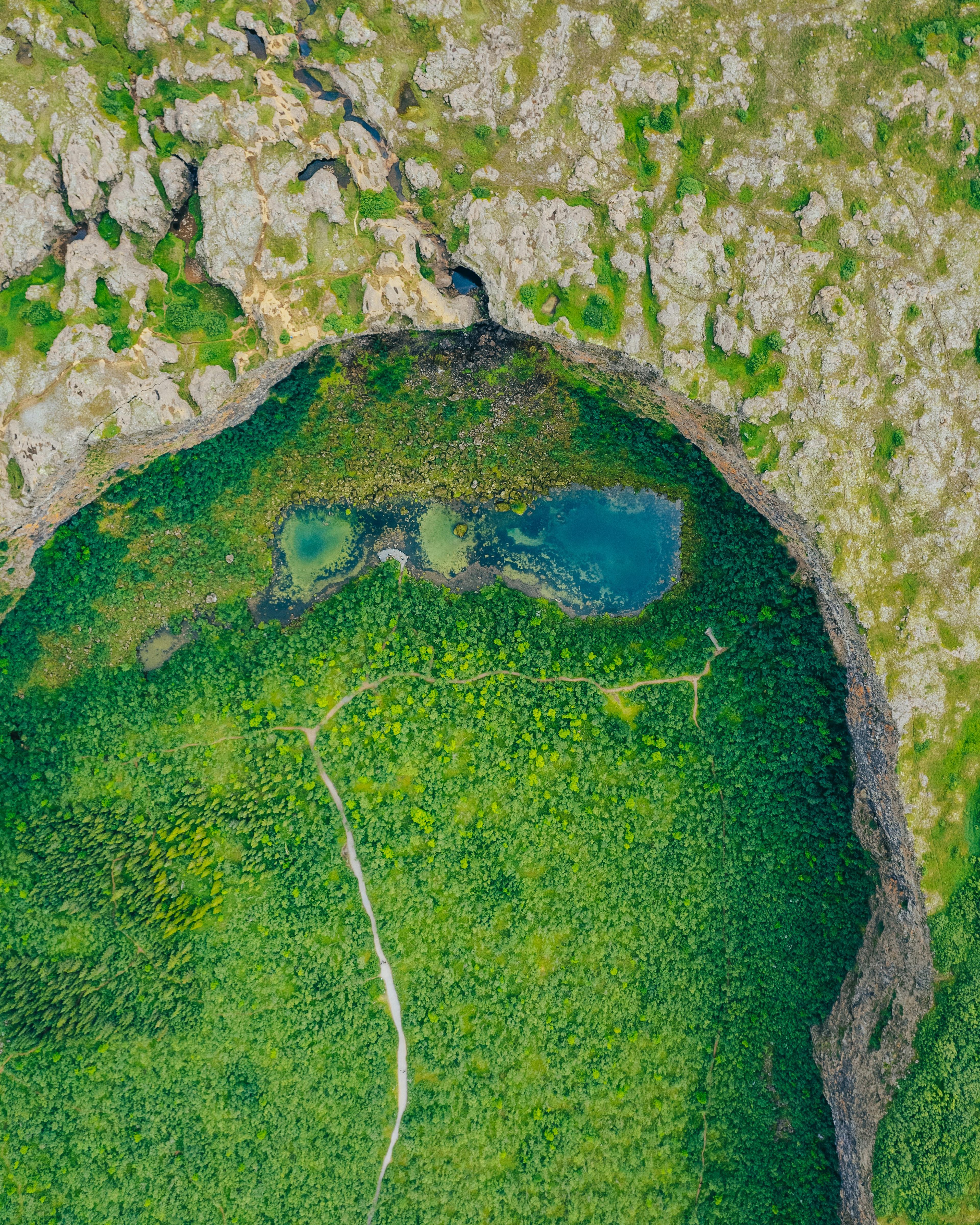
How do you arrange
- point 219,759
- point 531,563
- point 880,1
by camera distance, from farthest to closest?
point 531,563, point 219,759, point 880,1

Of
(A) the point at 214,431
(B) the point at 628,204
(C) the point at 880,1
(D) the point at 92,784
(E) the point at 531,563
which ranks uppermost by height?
(C) the point at 880,1

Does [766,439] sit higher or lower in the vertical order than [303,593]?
higher

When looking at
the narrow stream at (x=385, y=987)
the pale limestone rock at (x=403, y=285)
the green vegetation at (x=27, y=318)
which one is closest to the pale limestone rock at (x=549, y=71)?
the pale limestone rock at (x=403, y=285)

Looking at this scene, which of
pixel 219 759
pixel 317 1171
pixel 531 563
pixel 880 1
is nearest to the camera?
pixel 880 1

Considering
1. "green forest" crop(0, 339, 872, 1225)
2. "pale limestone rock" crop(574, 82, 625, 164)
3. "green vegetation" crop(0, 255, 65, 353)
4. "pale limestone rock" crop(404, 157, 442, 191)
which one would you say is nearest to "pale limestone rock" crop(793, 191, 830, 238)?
"pale limestone rock" crop(574, 82, 625, 164)

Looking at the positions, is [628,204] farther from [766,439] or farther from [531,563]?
[531,563]

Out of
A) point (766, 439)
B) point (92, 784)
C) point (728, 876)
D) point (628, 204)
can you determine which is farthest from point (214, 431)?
point (728, 876)

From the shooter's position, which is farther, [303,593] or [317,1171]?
[303,593]
